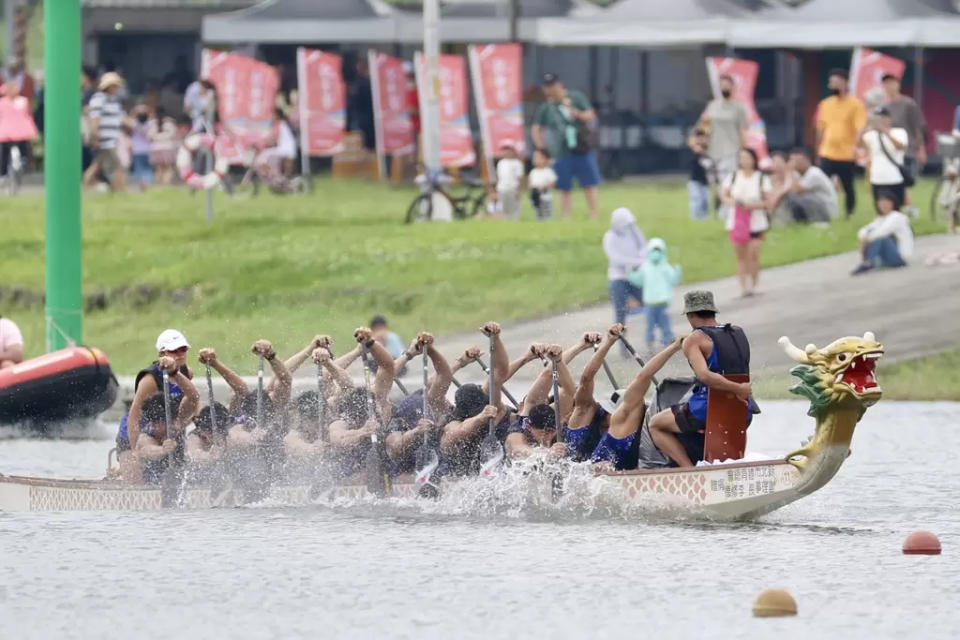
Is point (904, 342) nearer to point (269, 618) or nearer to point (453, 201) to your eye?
point (453, 201)

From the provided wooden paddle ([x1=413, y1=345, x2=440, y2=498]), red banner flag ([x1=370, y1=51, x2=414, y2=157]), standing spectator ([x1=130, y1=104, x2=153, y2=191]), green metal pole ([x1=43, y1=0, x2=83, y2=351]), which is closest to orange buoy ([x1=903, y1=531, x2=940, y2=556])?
wooden paddle ([x1=413, y1=345, x2=440, y2=498])

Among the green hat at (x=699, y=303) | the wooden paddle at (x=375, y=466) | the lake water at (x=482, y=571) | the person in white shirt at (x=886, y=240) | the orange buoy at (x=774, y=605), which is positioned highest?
the person in white shirt at (x=886, y=240)

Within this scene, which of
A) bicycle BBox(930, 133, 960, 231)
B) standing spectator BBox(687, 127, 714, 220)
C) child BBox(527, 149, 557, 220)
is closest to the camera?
bicycle BBox(930, 133, 960, 231)

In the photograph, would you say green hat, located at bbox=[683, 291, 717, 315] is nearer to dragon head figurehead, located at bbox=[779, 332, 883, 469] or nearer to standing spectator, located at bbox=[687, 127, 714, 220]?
dragon head figurehead, located at bbox=[779, 332, 883, 469]

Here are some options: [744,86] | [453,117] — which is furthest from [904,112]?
[453,117]

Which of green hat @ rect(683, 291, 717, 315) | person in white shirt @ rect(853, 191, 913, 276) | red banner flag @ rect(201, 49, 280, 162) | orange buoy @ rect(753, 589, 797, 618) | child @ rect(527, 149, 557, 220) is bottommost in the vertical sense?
orange buoy @ rect(753, 589, 797, 618)

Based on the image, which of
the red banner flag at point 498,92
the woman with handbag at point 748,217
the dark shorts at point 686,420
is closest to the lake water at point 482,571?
the dark shorts at point 686,420

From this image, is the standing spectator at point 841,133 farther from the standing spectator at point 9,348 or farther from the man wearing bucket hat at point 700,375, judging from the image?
the man wearing bucket hat at point 700,375

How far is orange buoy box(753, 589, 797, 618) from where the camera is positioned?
463 inches

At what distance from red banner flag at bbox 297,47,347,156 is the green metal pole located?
547 inches

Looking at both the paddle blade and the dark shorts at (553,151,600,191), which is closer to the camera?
the paddle blade

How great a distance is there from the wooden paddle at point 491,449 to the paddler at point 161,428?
2.06 metres

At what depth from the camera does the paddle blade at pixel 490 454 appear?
15742 mm

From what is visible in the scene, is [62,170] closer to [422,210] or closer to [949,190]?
[422,210]
